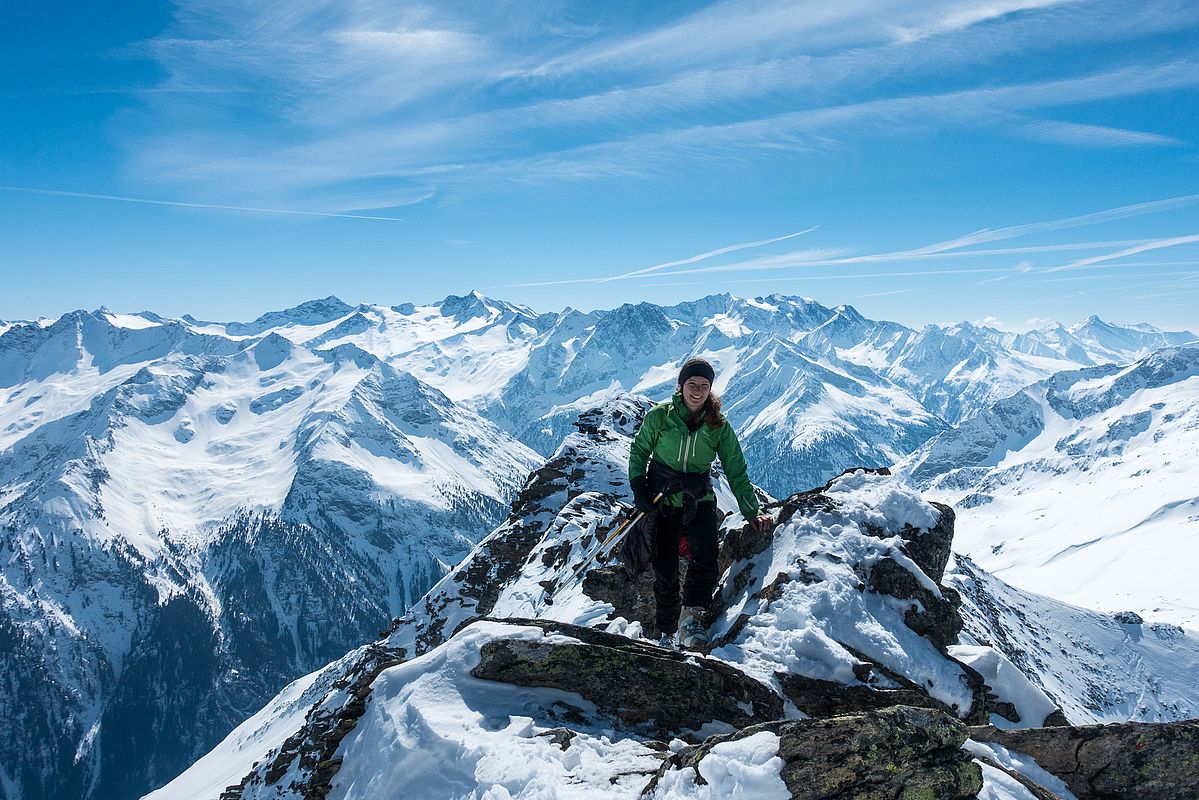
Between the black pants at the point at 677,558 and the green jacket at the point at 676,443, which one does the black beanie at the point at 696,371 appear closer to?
the green jacket at the point at 676,443

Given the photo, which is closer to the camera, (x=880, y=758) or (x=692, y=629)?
(x=880, y=758)

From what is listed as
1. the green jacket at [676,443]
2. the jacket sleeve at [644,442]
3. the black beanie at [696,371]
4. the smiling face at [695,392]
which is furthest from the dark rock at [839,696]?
the black beanie at [696,371]

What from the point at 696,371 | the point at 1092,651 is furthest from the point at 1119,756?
the point at 1092,651

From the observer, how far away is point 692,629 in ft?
44.1

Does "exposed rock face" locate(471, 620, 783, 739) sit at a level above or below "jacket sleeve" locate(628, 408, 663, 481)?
below

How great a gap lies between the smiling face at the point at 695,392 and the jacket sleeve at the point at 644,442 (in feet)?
2.13

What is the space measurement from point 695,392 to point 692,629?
5.97m

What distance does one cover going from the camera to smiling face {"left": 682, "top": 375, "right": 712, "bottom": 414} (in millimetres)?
10578

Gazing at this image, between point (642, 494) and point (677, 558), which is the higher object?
point (642, 494)

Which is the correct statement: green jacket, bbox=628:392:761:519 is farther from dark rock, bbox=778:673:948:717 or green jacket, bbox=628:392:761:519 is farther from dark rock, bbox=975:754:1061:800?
dark rock, bbox=975:754:1061:800

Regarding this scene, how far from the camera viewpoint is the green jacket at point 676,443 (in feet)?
36.4

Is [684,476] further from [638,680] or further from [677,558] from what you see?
[638,680]

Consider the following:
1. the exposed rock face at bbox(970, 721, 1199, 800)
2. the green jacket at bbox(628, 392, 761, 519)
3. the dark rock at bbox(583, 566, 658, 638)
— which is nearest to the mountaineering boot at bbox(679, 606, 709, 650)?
the green jacket at bbox(628, 392, 761, 519)

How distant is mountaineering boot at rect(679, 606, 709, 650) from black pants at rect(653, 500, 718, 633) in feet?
3.23
